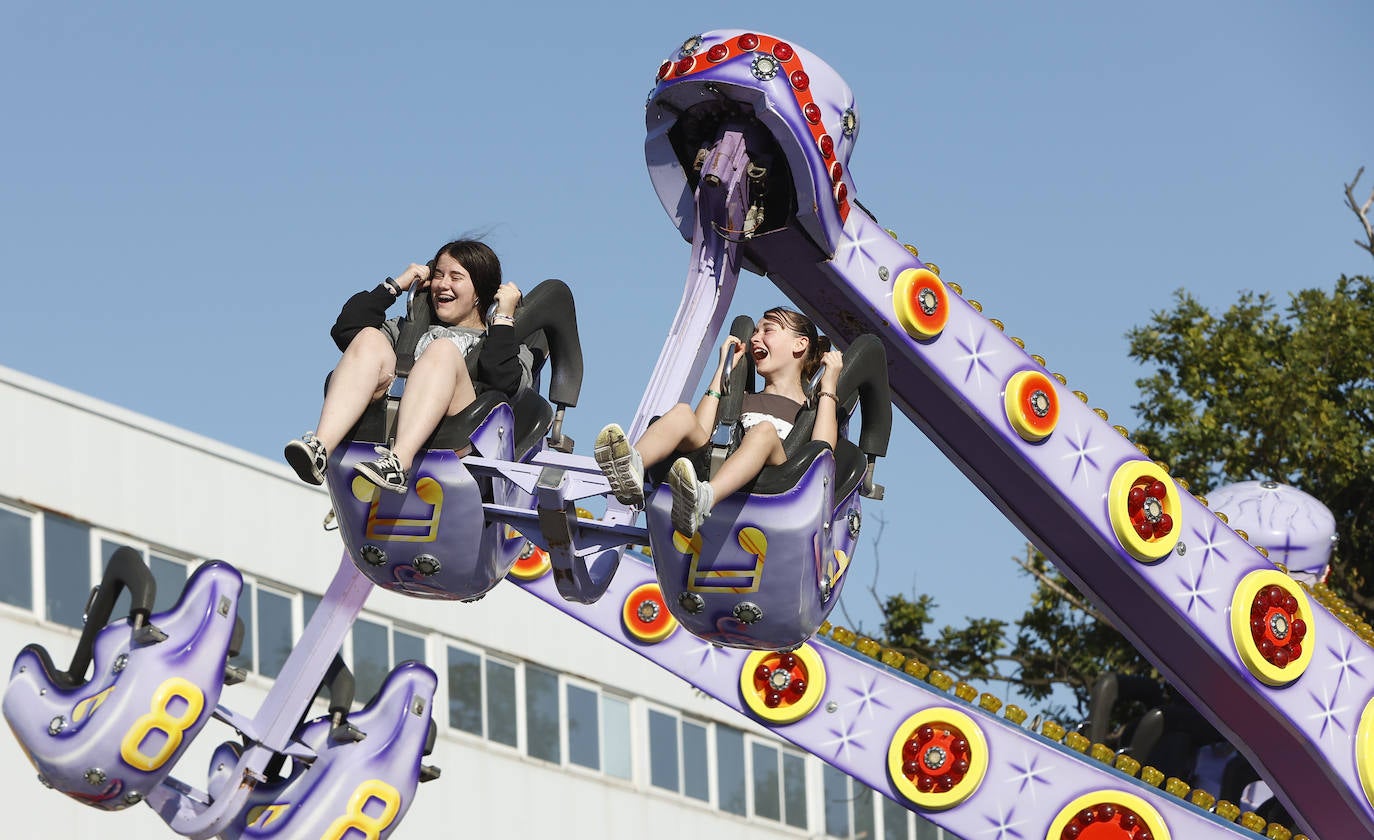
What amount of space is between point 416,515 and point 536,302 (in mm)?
924

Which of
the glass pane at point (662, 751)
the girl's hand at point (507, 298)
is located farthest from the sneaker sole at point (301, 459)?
the glass pane at point (662, 751)

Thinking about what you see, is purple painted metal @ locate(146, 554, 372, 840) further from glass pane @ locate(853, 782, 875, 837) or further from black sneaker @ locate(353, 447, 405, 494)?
glass pane @ locate(853, 782, 875, 837)

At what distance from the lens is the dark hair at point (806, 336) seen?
9.05 meters

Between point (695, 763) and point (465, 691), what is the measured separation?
385 centimetres

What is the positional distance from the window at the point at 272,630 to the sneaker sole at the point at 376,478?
1465cm

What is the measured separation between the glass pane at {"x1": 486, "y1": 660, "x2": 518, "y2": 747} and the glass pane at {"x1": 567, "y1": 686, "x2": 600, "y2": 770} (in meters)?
0.92

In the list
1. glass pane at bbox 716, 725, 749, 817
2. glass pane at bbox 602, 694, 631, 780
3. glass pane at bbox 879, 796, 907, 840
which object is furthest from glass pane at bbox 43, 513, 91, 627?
glass pane at bbox 879, 796, 907, 840

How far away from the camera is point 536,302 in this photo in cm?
913

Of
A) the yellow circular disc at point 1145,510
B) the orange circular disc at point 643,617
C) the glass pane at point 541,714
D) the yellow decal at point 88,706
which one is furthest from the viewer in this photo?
the glass pane at point 541,714

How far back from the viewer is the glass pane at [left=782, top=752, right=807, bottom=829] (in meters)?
29.1

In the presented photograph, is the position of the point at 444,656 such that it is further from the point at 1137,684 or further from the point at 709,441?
the point at 709,441

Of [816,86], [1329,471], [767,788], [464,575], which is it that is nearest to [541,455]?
[464,575]

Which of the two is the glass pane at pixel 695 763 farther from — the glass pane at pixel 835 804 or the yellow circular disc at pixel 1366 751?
the yellow circular disc at pixel 1366 751

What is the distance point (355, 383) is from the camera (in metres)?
8.70
